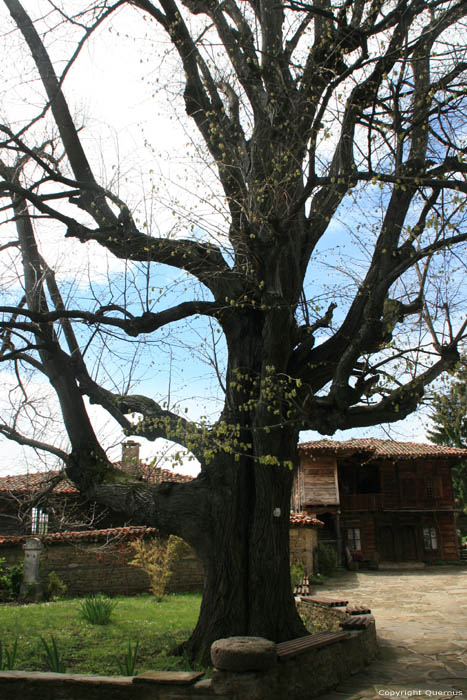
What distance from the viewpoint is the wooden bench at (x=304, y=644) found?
4.83 m

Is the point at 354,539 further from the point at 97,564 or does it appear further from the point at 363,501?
the point at 97,564

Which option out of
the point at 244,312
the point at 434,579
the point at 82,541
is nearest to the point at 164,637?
the point at 244,312

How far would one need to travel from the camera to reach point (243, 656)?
14.5ft

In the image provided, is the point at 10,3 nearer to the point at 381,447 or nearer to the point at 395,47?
the point at 395,47

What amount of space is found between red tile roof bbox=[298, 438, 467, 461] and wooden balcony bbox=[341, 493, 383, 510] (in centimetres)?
206

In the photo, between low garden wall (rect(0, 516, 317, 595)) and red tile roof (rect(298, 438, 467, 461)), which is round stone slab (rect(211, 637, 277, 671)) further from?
red tile roof (rect(298, 438, 467, 461))

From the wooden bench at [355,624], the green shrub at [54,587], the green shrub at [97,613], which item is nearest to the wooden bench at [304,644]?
the wooden bench at [355,624]

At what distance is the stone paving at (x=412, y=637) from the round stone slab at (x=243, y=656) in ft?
3.67

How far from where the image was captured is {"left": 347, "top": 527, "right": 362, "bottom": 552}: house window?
25281 millimetres

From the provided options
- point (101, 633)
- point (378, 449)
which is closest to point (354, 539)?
point (378, 449)

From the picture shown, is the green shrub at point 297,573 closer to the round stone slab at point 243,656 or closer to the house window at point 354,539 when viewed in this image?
the house window at point 354,539

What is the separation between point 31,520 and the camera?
840 cm

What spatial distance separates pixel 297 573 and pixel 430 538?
43.0 feet

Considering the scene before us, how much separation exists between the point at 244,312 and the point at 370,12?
4.12 metres
